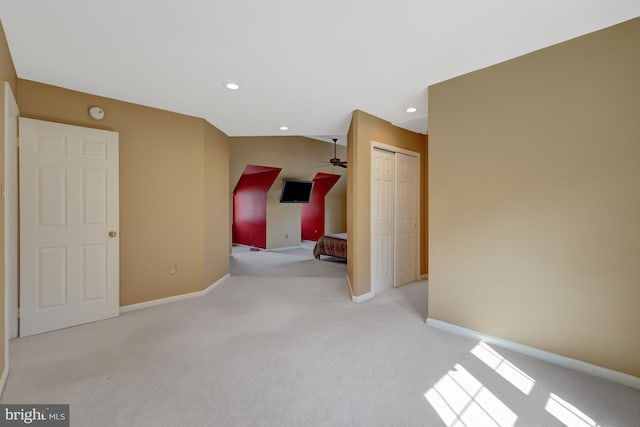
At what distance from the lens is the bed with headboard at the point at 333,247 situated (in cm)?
612

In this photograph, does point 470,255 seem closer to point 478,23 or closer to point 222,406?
point 478,23

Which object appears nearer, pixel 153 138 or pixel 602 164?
pixel 602 164

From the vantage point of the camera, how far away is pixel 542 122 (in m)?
2.19

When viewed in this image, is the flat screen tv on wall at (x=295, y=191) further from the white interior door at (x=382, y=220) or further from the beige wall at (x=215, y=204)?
the white interior door at (x=382, y=220)

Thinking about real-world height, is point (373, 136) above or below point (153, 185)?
above

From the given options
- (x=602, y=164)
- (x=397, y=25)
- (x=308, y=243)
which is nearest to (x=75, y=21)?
(x=397, y=25)

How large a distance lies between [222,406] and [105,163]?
2.77 metres

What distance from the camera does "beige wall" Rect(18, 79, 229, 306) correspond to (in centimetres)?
294

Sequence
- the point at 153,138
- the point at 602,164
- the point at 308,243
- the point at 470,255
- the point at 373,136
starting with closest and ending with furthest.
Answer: the point at 602,164 < the point at 470,255 < the point at 153,138 < the point at 373,136 < the point at 308,243

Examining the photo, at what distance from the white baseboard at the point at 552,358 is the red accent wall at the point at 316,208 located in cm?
671

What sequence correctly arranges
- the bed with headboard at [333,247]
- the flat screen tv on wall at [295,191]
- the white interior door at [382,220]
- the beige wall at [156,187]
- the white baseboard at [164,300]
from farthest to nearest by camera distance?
1. the flat screen tv on wall at [295,191]
2. the bed with headboard at [333,247]
3. the white interior door at [382,220]
4. the white baseboard at [164,300]
5. the beige wall at [156,187]

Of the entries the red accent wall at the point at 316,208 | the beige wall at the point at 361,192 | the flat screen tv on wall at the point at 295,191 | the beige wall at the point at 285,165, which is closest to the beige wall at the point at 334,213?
the beige wall at the point at 285,165

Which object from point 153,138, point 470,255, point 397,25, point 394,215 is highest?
point 397,25

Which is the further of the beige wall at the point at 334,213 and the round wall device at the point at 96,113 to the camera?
the beige wall at the point at 334,213
